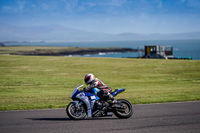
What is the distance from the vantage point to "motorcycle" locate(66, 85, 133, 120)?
970 centimetres

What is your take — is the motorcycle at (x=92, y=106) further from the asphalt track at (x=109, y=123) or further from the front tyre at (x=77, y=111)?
the asphalt track at (x=109, y=123)

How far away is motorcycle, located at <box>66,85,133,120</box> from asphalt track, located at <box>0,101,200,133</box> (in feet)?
0.78

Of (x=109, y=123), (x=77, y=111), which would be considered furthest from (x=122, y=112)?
(x=77, y=111)

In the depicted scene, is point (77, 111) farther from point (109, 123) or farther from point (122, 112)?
point (122, 112)

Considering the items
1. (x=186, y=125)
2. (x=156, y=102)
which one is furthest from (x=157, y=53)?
(x=186, y=125)

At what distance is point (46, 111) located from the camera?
38.2 ft

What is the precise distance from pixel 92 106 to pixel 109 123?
102 cm

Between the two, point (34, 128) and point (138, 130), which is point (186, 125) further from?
point (34, 128)

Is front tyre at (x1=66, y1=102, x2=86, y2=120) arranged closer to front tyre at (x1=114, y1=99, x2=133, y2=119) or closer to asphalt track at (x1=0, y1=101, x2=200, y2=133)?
asphalt track at (x1=0, y1=101, x2=200, y2=133)

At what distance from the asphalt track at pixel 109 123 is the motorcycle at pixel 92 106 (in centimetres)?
24

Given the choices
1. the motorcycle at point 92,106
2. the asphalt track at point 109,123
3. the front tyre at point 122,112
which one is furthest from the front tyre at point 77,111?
the front tyre at point 122,112

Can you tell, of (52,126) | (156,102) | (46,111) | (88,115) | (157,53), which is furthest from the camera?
(157,53)

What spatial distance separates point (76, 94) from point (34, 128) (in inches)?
78.3

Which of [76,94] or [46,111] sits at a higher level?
[76,94]
